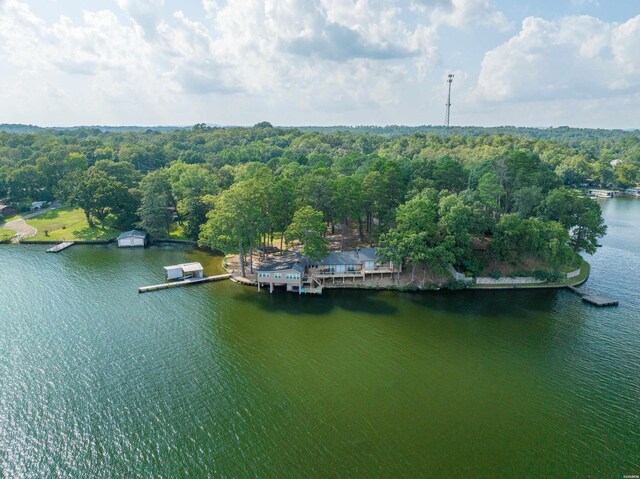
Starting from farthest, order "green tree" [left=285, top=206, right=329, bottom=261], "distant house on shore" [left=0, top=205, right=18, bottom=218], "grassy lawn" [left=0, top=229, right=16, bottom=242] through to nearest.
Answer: "distant house on shore" [left=0, top=205, right=18, bottom=218]
"grassy lawn" [left=0, top=229, right=16, bottom=242]
"green tree" [left=285, top=206, right=329, bottom=261]

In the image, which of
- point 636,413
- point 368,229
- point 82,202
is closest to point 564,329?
point 636,413

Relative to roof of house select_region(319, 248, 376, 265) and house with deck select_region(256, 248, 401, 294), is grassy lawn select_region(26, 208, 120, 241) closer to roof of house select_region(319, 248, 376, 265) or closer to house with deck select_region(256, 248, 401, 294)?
house with deck select_region(256, 248, 401, 294)

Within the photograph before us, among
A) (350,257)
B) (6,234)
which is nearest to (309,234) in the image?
(350,257)

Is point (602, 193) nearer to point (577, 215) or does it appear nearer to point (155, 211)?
point (577, 215)

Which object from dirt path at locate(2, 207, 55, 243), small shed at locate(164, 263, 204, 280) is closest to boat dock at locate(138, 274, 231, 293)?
small shed at locate(164, 263, 204, 280)

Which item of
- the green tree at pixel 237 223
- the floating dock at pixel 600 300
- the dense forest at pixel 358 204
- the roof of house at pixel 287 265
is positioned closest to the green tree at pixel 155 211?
the dense forest at pixel 358 204

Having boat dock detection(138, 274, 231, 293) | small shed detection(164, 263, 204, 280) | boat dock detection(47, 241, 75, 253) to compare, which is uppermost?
boat dock detection(47, 241, 75, 253)
